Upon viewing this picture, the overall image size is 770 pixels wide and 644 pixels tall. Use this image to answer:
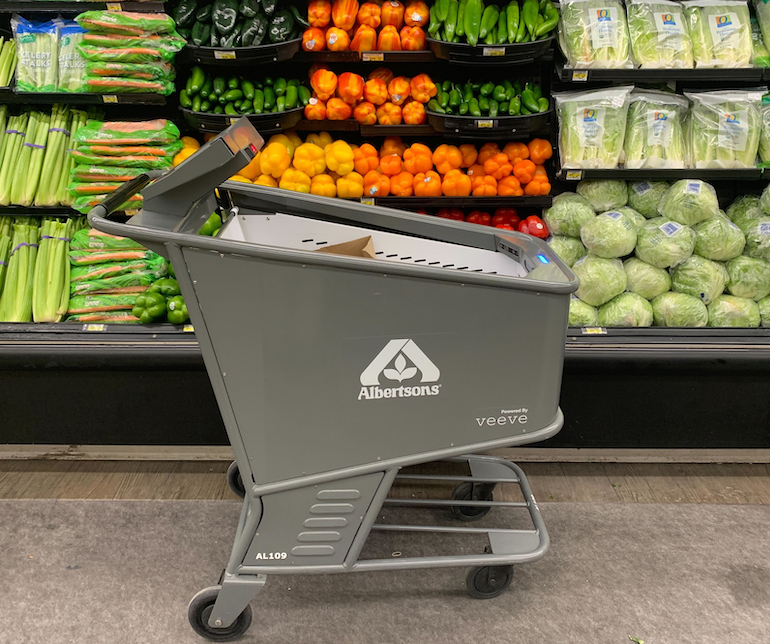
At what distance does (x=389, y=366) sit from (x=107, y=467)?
178cm

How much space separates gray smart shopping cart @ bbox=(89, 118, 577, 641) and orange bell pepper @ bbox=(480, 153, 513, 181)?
1.03 meters

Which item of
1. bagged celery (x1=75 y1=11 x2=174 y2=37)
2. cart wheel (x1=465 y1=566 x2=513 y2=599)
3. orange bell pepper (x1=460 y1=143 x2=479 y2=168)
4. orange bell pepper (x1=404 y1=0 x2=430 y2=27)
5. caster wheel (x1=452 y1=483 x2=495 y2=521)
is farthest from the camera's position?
orange bell pepper (x1=460 y1=143 x2=479 y2=168)

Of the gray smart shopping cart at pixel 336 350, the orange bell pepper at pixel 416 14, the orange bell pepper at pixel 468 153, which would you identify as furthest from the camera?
the orange bell pepper at pixel 468 153

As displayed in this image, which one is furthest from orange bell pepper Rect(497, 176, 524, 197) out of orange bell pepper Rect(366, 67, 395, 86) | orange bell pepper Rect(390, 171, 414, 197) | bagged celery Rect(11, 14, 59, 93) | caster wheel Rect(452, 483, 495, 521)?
bagged celery Rect(11, 14, 59, 93)

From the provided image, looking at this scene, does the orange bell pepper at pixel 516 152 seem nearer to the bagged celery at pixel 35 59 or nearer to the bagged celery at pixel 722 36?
the bagged celery at pixel 722 36

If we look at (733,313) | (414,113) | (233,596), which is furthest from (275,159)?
(733,313)

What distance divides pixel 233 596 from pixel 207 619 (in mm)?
174

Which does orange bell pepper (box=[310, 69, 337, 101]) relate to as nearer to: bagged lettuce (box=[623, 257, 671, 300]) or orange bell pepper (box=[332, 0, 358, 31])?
orange bell pepper (box=[332, 0, 358, 31])

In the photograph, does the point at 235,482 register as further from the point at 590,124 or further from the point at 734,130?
the point at 734,130

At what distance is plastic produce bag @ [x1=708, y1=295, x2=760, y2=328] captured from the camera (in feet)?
8.76

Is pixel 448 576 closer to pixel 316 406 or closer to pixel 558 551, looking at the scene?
pixel 558 551

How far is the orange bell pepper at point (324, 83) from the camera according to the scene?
2.64m

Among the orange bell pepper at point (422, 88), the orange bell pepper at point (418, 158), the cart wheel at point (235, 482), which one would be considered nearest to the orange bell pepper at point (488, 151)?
the orange bell pepper at point (418, 158)

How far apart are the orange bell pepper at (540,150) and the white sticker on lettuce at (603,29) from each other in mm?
454
